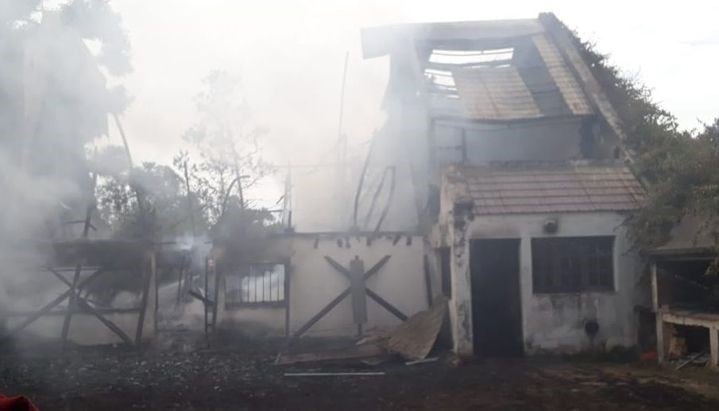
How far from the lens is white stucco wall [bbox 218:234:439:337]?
15.6 m

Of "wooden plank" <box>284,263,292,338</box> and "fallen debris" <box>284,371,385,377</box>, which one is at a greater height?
"wooden plank" <box>284,263,292,338</box>

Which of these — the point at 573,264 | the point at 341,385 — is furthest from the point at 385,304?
the point at 341,385

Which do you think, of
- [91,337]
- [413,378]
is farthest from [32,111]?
[413,378]

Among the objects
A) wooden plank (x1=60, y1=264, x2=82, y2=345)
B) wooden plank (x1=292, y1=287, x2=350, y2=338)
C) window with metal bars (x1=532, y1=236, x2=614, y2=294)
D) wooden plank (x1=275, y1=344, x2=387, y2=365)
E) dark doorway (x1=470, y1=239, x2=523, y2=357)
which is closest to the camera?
wooden plank (x1=275, y1=344, x2=387, y2=365)

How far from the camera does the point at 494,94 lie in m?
18.1

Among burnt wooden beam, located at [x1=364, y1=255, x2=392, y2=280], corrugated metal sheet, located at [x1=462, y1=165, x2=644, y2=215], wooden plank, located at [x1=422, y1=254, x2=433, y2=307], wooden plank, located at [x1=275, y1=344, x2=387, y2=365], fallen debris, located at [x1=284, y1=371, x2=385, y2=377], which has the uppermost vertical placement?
corrugated metal sheet, located at [x1=462, y1=165, x2=644, y2=215]

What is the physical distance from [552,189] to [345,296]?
5.34 metres

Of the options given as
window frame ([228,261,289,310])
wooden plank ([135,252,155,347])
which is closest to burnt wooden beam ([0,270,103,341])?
wooden plank ([135,252,155,347])

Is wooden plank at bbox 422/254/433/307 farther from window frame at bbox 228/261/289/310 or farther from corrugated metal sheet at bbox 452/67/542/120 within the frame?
corrugated metal sheet at bbox 452/67/542/120

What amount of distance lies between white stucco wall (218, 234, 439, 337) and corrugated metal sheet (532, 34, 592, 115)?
5.47 metres

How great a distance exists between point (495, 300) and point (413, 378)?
3234 millimetres

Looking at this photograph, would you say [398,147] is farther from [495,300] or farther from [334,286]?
[495,300]

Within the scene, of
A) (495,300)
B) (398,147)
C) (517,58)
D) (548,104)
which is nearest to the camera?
(495,300)

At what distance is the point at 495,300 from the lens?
13.6m
